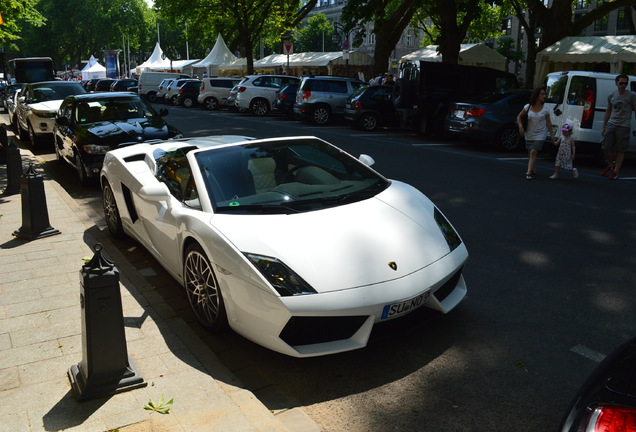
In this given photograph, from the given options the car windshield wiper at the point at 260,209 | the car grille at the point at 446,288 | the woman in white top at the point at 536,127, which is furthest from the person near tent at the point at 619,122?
the car windshield wiper at the point at 260,209

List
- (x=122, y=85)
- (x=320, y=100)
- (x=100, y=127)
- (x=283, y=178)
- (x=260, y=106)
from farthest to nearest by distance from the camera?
(x=122, y=85)
(x=260, y=106)
(x=320, y=100)
(x=100, y=127)
(x=283, y=178)

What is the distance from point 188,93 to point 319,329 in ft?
108

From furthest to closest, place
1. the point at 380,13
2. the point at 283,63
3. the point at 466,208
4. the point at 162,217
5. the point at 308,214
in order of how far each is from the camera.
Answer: the point at 283,63 → the point at 380,13 → the point at 466,208 → the point at 162,217 → the point at 308,214

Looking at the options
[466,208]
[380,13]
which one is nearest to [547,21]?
[380,13]

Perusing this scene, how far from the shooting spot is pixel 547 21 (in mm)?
23812

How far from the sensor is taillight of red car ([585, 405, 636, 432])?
6.34 feet

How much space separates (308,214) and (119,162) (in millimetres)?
3073

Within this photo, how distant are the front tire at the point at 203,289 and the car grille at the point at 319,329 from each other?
0.65 m

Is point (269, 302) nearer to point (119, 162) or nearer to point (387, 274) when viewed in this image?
point (387, 274)

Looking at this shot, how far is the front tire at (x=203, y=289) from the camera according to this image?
13.9 ft

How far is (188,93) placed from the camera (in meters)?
35.0

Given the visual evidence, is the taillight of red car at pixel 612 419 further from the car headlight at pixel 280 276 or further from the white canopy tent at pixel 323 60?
the white canopy tent at pixel 323 60

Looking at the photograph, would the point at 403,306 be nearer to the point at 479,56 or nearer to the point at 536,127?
the point at 536,127

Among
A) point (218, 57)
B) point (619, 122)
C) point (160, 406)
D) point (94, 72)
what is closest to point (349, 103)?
point (619, 122)
